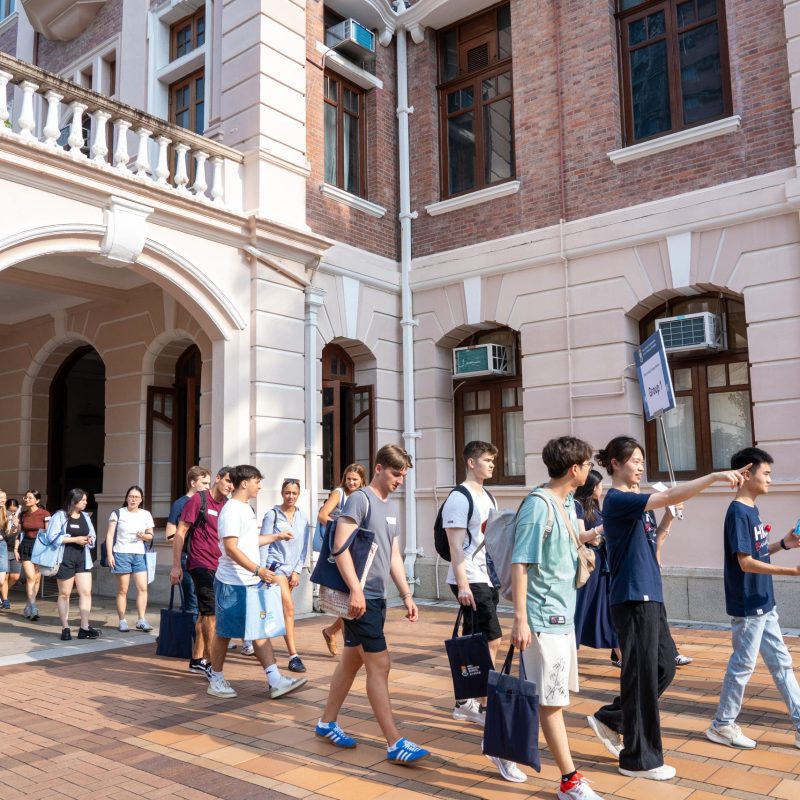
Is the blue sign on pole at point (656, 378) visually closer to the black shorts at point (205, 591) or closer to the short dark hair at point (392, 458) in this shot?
the short dark hair at point (392, 458)

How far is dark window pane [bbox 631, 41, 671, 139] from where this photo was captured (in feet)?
35.4

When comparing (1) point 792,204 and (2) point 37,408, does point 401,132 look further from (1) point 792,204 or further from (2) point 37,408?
(2) point 37,408

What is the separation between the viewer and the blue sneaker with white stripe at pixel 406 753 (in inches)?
184

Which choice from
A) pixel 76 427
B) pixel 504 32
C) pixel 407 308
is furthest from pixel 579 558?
pixel 76 427

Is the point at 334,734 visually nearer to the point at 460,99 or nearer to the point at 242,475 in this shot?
the point at 242,475

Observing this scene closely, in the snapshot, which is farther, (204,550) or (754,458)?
(204,550)

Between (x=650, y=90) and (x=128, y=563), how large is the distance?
29.2ft

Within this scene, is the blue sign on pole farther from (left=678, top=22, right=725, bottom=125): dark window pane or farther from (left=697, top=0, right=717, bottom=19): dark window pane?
(left=697, top=0, right=717, bottom=19): dark window pane

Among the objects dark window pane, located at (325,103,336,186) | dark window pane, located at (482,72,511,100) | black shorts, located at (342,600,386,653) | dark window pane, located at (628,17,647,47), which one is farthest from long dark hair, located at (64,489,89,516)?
dark window pane, located at (628,17,647,47)

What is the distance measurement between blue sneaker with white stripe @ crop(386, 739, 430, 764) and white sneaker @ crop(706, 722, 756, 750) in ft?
5.84

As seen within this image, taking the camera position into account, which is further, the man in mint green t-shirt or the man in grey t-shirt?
the man in grey t-shirt

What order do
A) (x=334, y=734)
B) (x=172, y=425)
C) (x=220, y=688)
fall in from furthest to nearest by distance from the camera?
(x=172, y=425), (x=220, y=688), (x=334, y=734)

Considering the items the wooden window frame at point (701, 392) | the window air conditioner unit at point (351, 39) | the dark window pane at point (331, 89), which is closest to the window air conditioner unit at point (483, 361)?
the wooden window frame at point (701, 392)

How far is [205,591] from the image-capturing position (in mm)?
7234
